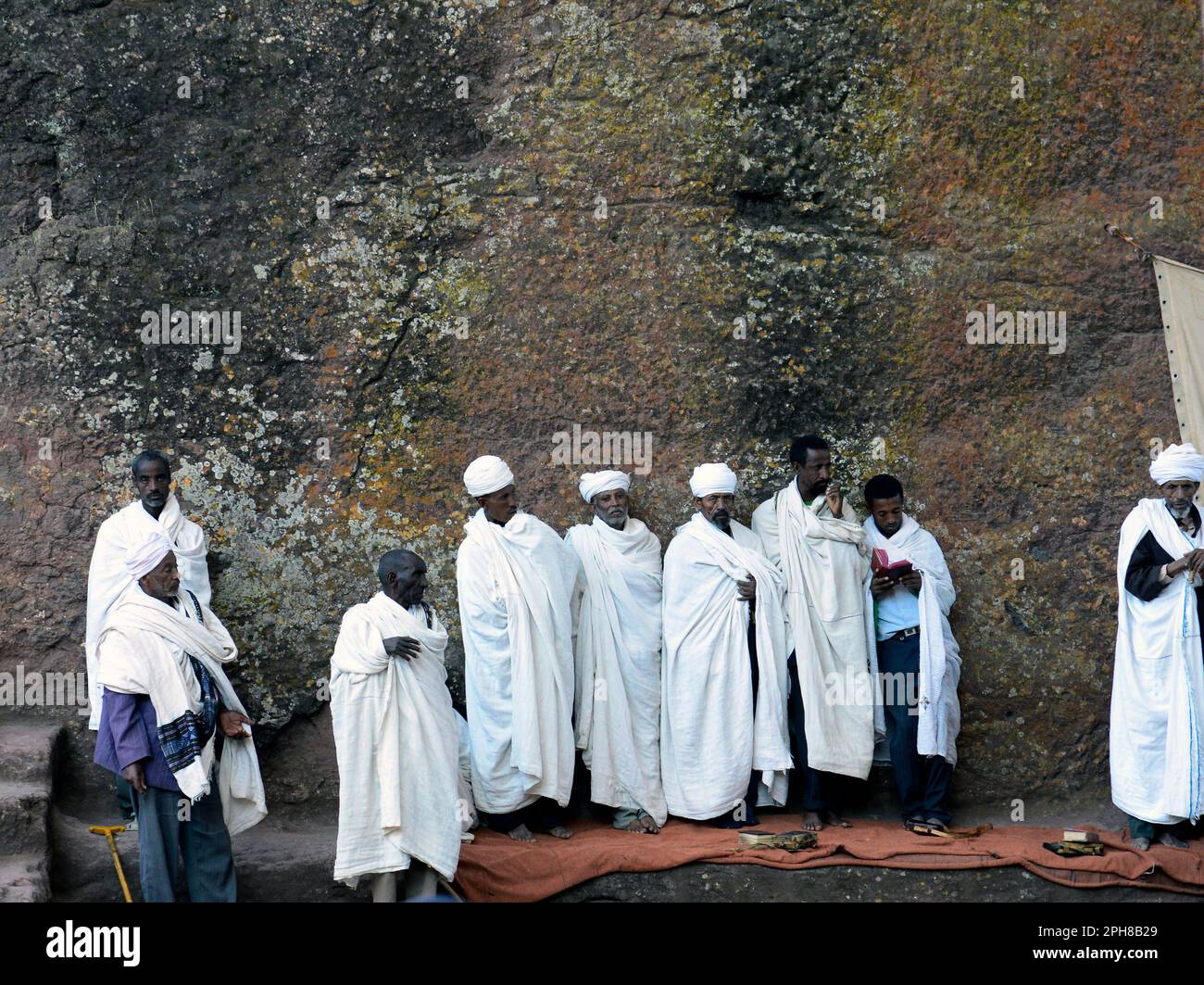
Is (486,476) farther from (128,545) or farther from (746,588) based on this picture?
(128,545)

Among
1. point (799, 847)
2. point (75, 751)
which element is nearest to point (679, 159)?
point (799, 847)

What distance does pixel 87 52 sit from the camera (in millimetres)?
8570

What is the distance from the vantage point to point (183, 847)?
6629 mm

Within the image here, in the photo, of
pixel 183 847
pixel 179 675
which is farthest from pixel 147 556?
pixel 183 847

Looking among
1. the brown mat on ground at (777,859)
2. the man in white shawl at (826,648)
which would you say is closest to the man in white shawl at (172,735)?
the brown mat on ground at (777,859)

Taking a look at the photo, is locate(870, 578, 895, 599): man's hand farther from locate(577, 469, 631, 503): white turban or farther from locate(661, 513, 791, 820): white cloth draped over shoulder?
locate(577, 469, 631, 503): white turban

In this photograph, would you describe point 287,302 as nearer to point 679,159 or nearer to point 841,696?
point 679,159

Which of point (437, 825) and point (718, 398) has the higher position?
point (718, 398)

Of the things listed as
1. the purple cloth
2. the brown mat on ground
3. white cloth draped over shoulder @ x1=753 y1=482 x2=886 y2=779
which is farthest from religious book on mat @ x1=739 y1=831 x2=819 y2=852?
the purple cloth

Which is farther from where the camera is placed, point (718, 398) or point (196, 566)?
point (718, 398)

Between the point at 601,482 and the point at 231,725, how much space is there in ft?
7.95

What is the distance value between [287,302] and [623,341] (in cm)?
188

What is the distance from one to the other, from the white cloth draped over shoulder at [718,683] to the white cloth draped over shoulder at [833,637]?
114 mm

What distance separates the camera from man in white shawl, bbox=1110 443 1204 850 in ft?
24.9
